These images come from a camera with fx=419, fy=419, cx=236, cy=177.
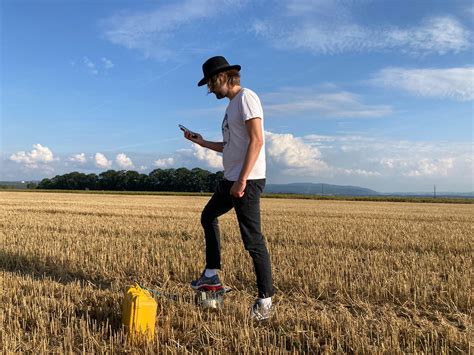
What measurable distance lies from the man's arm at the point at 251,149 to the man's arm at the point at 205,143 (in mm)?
986

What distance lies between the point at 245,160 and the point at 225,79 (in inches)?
32.2

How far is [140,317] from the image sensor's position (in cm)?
316

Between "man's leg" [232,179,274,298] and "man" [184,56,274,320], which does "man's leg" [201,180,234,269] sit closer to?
"man" [184,56,274,320]

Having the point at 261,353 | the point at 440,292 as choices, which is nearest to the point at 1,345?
the point at 261,353

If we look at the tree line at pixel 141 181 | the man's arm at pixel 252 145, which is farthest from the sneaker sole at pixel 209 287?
the tree line at pixel 141 181

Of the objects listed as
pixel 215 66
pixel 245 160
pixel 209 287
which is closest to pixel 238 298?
pixel 209 287

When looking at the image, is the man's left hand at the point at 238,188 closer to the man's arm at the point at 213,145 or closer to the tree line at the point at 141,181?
the man's arm at the point at 213,145

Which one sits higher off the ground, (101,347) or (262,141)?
(262,141)

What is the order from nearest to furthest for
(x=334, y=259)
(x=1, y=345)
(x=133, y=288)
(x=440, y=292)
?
(x=1, y=345)
(x=133, y=288)
(x=440, y=292)
(x=334, y=259)

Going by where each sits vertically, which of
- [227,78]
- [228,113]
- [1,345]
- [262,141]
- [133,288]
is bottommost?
[1,345]

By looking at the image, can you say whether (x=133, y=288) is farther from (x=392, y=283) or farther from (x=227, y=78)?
(x=392, y=283)

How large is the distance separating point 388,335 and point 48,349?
258 cm

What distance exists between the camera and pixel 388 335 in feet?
10.8

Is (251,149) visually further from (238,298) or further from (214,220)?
(238,298)
